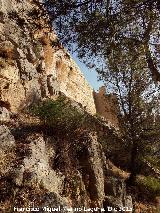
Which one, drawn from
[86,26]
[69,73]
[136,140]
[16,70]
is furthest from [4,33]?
[69,73]

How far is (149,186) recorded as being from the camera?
18469mm

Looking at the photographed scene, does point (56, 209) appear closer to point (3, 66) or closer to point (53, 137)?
point (53, 137)

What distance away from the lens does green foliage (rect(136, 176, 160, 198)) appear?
59.1 ft

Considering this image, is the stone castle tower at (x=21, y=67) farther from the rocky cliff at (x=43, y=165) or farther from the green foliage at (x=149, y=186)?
the green foliage at (x=149, y=186)

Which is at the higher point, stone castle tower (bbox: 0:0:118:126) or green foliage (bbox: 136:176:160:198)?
stone castle tower (bbox: 0:0:118:126)

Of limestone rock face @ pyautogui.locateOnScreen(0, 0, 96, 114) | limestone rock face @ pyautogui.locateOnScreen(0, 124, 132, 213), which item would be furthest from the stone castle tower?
limestone rock face @ pyautogui.locateOnScreen(0, 124, 132, 213)

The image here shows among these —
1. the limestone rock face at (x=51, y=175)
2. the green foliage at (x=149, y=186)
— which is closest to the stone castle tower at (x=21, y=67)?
the green foliage at (x=149, y=186)

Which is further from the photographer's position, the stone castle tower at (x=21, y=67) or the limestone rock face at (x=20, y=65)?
the limestone rock face at (x=20, y=65)

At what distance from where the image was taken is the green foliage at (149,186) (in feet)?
59.1

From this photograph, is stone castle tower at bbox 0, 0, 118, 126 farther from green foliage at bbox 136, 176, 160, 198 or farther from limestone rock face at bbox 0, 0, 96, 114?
green foliage at bbox 136, 176, 160, 198

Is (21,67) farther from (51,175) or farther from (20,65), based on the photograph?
(51,175)

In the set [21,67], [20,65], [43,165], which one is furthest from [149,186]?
[20,65]

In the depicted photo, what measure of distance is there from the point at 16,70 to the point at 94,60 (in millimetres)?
9784

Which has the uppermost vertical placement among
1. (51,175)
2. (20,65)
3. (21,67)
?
(20,65)
